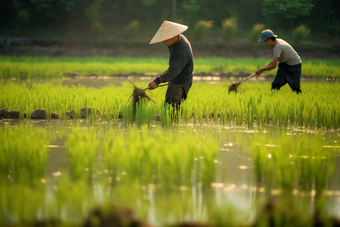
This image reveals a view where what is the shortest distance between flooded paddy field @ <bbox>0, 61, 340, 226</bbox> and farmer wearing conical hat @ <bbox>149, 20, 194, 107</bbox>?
7.7 inches

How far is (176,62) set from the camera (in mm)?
4719

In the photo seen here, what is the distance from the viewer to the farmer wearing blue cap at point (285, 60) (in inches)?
232

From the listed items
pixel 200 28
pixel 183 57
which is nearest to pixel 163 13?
pixel 200 28

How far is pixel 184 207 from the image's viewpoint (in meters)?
2.03

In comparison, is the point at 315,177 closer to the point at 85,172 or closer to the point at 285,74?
the point at 85,172

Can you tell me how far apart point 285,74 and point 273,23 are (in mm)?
16328

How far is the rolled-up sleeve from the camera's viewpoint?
464 centimetres

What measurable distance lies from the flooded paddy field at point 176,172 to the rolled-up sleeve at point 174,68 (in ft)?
1.27

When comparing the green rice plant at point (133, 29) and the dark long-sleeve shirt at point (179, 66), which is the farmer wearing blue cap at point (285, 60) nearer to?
the dark long-sleeve shirt at point (179, 66)

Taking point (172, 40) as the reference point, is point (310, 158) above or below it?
below

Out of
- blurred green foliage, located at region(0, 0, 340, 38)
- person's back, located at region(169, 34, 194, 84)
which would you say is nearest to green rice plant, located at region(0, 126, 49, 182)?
person's back, located at region(169, 34, 194, 84)

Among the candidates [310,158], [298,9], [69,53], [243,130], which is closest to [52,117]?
[243,130]

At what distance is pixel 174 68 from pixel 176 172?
2.21 metres

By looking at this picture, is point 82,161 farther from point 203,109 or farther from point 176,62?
point 203,109
